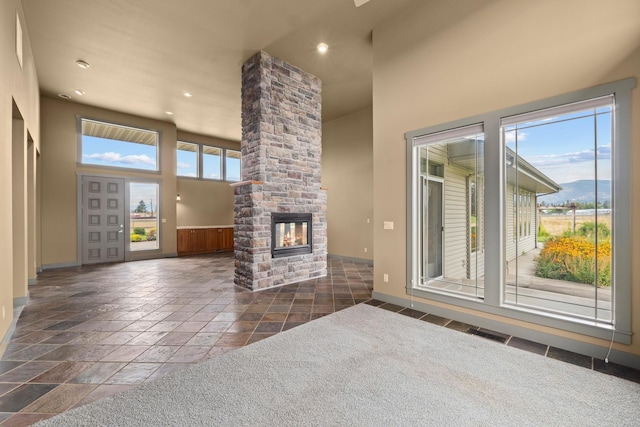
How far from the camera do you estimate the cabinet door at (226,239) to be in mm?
9635

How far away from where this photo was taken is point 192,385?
6.79 ft

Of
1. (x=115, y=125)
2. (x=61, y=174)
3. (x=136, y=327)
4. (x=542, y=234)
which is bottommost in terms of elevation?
(x=136, y=327)

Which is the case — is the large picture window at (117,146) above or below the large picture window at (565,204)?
above

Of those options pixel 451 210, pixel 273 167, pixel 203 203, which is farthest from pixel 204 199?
pixel 451 210

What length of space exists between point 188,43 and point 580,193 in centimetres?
563

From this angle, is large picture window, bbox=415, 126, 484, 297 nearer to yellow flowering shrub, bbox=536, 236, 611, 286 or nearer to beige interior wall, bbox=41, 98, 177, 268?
yellow flowering shrub, bbox=536, 236, 611, 286

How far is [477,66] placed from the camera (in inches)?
123

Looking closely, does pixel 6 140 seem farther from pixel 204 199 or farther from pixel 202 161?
pixel 202 161

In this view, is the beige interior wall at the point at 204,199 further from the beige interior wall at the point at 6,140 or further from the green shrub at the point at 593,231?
the green shrub at the point at 593,231

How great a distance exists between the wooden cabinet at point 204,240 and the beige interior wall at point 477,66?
686cm

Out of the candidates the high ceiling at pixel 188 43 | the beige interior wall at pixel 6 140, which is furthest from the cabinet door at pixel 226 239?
the beige interior wall at pixel 6 140

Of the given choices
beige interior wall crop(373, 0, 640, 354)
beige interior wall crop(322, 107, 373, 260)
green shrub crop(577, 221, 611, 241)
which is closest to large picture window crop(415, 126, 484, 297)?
beige interior wall crop(373, 0, 640, 354)

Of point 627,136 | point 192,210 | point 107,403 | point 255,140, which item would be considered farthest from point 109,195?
point 627,136

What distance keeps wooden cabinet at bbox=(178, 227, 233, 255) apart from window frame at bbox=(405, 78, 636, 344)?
24.2 ft
